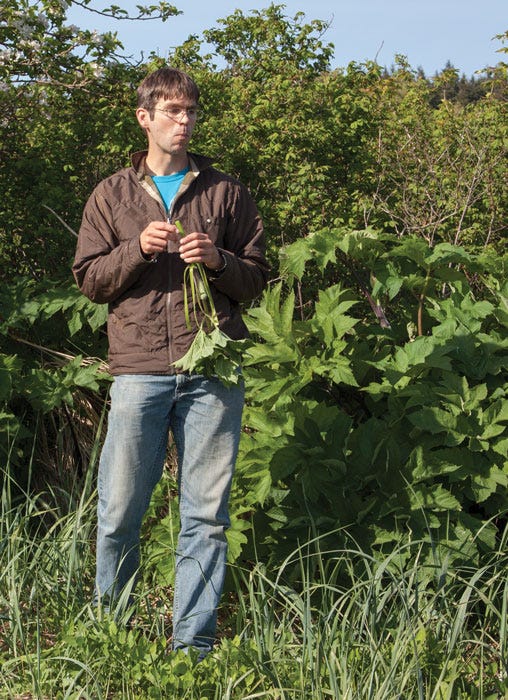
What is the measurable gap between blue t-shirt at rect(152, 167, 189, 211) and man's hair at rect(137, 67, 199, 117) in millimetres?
205

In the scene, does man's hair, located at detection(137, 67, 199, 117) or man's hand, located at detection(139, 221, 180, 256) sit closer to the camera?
man's hand, located at detection(139, 221, 180, 256)

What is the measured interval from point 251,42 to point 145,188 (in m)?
4.91

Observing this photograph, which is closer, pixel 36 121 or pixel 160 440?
pixel 160 440

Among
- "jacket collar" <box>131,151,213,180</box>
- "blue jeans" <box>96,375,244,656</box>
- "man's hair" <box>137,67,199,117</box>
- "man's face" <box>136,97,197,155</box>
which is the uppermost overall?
"man's hair" <box>137,67,199,117</box>

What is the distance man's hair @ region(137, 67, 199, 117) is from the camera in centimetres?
337

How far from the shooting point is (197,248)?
10.6 feet

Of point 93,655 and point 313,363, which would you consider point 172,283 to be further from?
point 93,655

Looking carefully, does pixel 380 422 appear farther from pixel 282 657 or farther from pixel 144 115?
pixel 144 115

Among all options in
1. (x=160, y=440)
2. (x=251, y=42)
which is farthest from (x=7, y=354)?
(x=251, y=42)

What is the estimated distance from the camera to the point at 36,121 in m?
6.03

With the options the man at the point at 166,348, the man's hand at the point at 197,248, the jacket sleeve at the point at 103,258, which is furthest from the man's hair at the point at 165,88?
the man's hand at the point at 197,248

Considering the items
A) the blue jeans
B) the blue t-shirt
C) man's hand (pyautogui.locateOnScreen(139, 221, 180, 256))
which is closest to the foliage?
the blue jeans

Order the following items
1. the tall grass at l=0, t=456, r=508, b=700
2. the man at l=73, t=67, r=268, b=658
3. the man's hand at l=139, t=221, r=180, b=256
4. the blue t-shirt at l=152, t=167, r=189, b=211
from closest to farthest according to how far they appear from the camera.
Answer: the tall grass at l=0, t=456, r=508, b=700, the man's hand at l=139, t=221, r=180, b=256, the man at l=73, t=67, r=268, b=658, the blue t-shirt at l=152, t=167, r=189, b=211

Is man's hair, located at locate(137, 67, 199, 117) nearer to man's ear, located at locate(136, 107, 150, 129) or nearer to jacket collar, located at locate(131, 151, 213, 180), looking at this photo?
man's ear, located at locate(136, 107, 150, 129)
